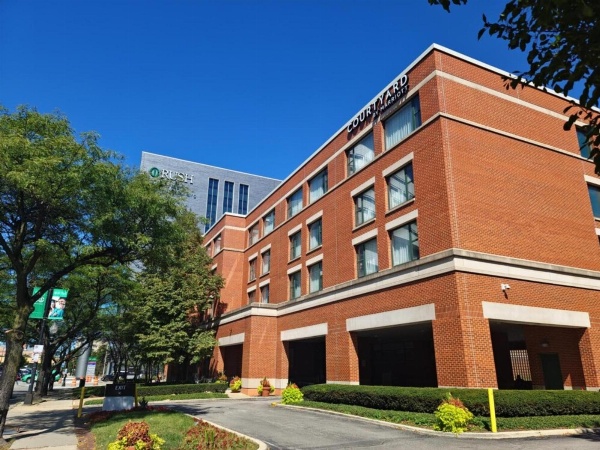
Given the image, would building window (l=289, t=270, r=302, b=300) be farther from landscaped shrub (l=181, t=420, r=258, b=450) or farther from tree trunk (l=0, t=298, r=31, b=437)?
landscaped shrub (l=181, t=420, r=258, b=450)

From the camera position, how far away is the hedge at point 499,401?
48.0 ft

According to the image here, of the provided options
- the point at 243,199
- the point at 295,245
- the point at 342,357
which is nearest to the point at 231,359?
the point at 295,245

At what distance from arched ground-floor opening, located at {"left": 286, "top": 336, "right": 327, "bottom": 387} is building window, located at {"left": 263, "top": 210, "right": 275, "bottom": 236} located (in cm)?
1078

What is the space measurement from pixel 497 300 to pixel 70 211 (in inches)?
665

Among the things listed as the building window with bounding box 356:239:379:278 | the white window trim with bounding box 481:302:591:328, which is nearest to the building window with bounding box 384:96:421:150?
the building window with bounding box 356:239:379:278

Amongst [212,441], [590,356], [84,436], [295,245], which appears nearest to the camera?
[212,441]

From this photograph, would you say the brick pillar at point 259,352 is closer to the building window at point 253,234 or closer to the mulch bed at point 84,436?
the building window at point 253,234

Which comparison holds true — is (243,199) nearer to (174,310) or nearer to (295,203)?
(174,310)

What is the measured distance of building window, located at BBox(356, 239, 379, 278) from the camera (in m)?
24.6

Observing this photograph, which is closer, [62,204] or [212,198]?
[62,204]

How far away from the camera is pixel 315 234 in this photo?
3225 centimetres

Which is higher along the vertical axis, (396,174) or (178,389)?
(396,174)

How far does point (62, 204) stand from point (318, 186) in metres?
20.4

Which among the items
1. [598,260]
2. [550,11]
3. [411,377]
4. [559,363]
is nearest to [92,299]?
[411,377]
